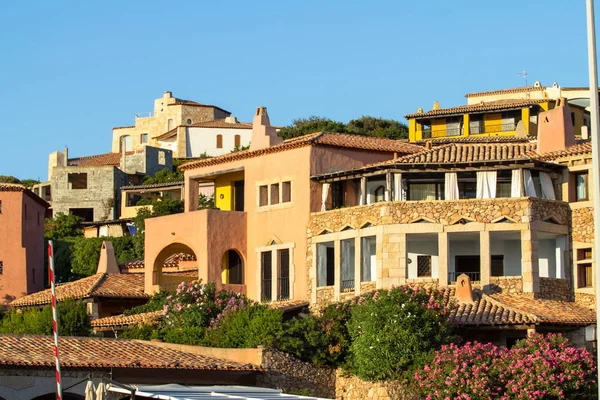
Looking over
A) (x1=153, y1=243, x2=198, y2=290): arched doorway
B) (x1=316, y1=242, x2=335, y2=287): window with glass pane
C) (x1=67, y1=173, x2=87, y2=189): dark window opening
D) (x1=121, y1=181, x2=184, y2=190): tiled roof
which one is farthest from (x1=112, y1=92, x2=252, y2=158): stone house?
(x1=316, y1=242, x2=335, y2=287): window with glass pane

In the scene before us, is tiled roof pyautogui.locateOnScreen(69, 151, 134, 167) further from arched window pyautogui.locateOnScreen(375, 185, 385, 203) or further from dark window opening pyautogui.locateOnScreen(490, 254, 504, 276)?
dark window opening pyautogui.locateOnScreen(490, 254, 504, 276)

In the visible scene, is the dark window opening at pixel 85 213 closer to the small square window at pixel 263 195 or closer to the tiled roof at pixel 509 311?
the small square window at pixel 263 195

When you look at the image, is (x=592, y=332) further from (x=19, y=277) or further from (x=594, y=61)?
(x=19, y=277)

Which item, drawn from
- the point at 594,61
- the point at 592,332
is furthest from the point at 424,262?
the point at 594,61

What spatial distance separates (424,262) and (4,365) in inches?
693

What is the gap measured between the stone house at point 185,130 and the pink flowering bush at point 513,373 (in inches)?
2636

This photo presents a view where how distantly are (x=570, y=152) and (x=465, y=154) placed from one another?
3.97 meters

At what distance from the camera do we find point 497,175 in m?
46.7

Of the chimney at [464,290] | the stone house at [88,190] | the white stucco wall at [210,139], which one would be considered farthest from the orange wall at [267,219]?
the white stucco wall at [210,139]

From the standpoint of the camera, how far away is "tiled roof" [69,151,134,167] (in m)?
105

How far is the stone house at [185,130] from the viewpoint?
10981 cm

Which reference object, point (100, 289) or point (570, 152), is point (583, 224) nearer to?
point (570, 152)

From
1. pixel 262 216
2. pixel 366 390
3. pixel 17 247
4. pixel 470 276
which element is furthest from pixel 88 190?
pixel 366 390

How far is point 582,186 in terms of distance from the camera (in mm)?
47000
